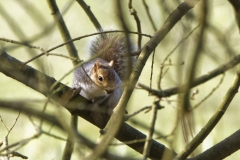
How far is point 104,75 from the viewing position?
7.16ft

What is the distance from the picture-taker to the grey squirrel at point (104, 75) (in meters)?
2.05

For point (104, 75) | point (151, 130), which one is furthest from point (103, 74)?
point (151, 130)

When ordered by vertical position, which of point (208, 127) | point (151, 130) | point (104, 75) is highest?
point (104, 75)

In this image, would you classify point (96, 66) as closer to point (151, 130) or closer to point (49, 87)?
point (49, 87)

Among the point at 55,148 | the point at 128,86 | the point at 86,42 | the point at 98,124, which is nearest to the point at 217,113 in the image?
the point at 98,124

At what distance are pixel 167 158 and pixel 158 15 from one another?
5.38 feet

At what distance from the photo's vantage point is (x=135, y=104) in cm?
291

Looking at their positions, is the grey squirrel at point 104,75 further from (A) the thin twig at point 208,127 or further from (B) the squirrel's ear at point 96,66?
(A) the thin twig at point 208,127

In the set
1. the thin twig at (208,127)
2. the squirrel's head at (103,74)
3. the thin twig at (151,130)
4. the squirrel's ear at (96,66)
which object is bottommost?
the thin twig at (151,130)

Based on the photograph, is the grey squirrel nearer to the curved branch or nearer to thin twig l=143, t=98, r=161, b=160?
the curved branch

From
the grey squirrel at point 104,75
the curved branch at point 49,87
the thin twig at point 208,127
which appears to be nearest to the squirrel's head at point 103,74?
the grey squirrel at point 104,75

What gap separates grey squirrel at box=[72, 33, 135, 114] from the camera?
2.05m

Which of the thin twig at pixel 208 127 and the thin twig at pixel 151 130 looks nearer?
the thin twig at pixel 151 130

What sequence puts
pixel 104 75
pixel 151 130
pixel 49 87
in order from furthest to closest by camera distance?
pixel 104 75, pixel 49 87, pixel 151 130
